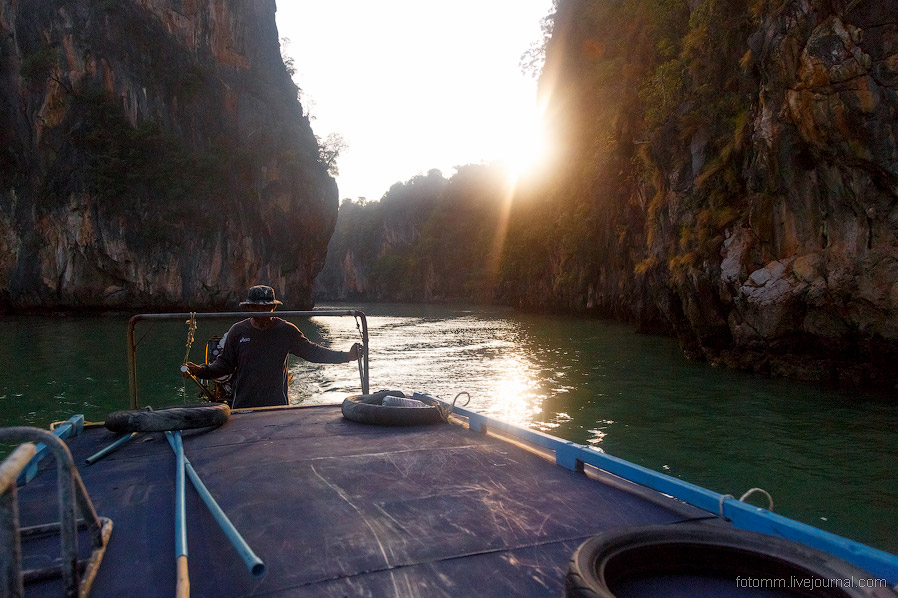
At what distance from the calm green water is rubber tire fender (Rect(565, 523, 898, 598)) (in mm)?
3479

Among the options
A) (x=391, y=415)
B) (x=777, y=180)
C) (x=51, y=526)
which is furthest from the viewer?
(x=777, y=180)

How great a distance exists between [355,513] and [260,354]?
9.00 ft

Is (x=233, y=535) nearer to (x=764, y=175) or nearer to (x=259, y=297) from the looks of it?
(x=259, y=297)

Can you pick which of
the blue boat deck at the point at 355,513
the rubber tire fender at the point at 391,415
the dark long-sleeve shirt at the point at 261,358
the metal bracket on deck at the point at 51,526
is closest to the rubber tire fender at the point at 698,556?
the blue boat deck at the point at 355,513

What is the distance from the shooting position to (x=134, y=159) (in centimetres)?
3816

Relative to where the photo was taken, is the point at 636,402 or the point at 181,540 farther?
the point at 636,402

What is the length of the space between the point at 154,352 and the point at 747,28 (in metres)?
19.3

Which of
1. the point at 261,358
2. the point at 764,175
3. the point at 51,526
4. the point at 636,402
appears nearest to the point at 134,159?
the point at 764,175

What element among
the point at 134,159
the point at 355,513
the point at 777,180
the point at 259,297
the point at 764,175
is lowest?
the point at 355,513

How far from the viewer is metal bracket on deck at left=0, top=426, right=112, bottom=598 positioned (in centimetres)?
127

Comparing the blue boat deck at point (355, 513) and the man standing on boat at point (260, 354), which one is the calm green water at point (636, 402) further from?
the blue boat deck at point (355, 513)

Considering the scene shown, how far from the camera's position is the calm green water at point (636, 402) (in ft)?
19.1

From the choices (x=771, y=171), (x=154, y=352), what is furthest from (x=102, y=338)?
(x=771, y=171)

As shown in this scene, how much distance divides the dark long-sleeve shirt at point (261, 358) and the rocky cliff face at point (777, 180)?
9891 millimetres
